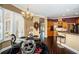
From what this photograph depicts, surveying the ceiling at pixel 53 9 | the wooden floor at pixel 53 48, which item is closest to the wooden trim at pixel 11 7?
the ceiling at pixel 53 9

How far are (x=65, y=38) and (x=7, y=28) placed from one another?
3.34ft

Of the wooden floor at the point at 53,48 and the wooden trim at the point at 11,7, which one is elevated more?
the wooden trim at the point at 11,7

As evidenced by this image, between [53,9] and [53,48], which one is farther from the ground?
[53,9]

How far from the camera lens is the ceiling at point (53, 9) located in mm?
2240

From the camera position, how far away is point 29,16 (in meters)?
2.29

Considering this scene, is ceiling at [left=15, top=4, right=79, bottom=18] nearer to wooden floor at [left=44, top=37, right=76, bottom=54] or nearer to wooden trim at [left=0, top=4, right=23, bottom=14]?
wooden trim at [left=0, top=4, right=23, bottom=14]

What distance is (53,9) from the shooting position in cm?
227

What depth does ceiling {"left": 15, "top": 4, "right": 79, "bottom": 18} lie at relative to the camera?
2.24 metres

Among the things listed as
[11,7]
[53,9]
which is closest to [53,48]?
[53,9]

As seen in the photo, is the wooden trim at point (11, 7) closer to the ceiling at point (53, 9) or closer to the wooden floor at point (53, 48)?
the ceiling at point (53, 9)

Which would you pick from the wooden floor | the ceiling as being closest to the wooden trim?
the ceiling

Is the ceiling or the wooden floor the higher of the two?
the ceiling

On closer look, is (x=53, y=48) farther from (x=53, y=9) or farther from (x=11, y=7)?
(x=11, y=7)
